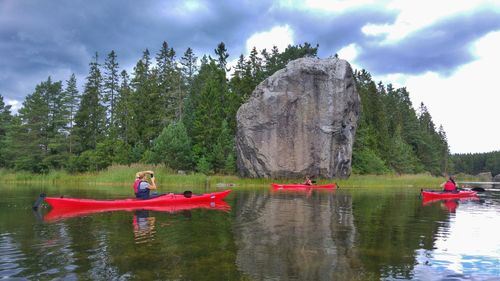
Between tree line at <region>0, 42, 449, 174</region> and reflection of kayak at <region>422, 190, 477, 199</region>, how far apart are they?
65.5 feet

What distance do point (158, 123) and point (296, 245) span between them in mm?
47408

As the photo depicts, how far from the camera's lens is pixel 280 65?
59906 mm

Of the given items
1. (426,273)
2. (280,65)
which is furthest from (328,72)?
(426,273)

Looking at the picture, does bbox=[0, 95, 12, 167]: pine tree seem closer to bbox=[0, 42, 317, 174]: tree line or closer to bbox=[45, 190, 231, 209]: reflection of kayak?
bbox=[0, 42, 317, 174]: tree line

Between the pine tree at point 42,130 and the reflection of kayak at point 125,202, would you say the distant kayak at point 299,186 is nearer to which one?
the reflection of kayak at point 125,202

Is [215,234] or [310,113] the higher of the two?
[310,113]

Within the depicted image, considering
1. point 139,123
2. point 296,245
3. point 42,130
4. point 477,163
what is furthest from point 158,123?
point 477,163

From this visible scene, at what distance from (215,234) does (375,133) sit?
5602 centimetres

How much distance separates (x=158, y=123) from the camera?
55.2 meters

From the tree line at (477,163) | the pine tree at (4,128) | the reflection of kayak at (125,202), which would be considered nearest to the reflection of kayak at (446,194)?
the reflection of kayak at (125,202)

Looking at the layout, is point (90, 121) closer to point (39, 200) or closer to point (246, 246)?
point (39, 200)

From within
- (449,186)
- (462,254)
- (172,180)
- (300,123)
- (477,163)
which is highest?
(300,123)

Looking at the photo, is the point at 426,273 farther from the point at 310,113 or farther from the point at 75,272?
the point at 310,113

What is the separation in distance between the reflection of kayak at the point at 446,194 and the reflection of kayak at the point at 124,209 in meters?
14.0
